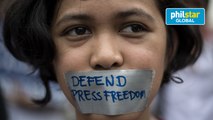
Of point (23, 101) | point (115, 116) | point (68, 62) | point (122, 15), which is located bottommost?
point (23, 101)

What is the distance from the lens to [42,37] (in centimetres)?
146

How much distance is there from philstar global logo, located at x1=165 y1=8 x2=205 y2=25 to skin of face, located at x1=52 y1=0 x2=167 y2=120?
4cm

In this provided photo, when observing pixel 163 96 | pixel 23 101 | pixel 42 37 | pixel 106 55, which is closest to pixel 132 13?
pixel 106 55

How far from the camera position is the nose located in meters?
1.28

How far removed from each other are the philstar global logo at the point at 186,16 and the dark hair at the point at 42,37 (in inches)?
1.1

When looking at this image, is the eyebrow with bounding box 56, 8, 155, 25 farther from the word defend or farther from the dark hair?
the word defend

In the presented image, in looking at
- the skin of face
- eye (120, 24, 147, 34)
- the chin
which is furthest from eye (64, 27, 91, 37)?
the chin

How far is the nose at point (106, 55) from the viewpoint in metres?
1.28

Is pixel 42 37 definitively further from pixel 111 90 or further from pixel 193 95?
pixel 193 95

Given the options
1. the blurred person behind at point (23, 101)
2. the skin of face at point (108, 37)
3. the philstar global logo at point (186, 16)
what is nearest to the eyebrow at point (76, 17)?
the skin of face at point (108, 37)

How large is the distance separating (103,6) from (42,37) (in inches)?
10.7

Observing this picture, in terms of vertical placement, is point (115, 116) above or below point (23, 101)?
above

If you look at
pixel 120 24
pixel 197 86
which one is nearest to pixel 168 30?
pixel 120 24

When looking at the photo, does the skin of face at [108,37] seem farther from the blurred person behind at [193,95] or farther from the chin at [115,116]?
the blurred person behind at [193,95]
